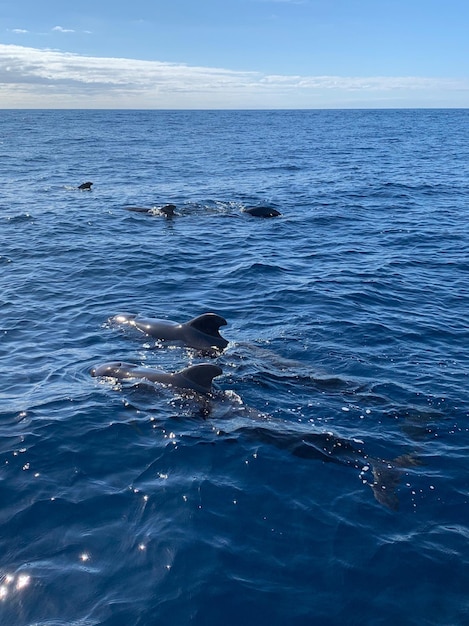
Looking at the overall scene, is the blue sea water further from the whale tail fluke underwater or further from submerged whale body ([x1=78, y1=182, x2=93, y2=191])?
submerged whale body ([x1=78, y1=182, x2=93, y2=191])

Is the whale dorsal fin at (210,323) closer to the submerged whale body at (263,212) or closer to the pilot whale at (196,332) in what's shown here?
the pilot whale at (196,332)

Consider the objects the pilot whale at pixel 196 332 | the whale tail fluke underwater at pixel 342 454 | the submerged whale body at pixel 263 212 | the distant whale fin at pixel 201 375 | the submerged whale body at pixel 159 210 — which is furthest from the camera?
the submerged whale body at pixel 263 212

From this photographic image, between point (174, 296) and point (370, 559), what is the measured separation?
13.4 metres

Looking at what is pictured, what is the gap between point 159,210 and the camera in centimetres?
3428

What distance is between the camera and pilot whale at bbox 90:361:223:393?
1341 cm

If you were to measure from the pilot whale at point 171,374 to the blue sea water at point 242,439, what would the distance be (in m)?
0.29

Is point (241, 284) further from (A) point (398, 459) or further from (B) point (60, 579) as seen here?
(B) point (60, 579)

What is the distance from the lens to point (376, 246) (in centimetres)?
2798

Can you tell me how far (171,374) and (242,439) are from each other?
2.83 m

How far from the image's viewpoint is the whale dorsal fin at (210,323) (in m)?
16.1

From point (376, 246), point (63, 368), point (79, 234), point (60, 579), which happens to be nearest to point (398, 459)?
point (60, 579)

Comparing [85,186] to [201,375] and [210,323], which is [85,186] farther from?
[201,375]

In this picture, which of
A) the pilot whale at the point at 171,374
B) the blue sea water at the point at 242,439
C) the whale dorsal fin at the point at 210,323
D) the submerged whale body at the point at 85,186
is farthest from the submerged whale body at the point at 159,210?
the pilot whale at the point at 171,374

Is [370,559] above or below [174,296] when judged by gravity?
above
